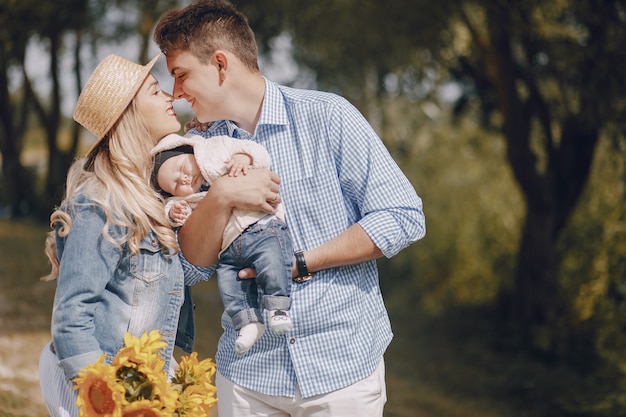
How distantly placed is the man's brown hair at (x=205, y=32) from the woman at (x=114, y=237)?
0.17 m

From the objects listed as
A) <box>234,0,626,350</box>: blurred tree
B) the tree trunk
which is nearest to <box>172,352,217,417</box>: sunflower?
<box>234,0,626,350</box>: blurred tree

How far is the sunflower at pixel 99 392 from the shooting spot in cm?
204

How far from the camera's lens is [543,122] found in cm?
878

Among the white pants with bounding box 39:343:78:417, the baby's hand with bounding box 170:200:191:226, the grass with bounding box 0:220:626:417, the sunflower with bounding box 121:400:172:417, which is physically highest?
the baby's hand with bounding box 170:200:191:226

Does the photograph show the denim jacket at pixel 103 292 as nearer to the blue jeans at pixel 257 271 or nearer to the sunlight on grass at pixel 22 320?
the blue jeans at pixel 257 271

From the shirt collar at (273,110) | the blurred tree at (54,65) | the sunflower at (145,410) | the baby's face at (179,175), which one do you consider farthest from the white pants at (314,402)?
the blurred tree at (54,65)

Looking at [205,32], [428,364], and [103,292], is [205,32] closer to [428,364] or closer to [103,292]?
[103,292]

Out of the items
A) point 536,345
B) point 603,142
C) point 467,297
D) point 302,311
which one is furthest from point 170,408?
point 603,142

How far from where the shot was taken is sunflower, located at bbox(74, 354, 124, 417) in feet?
6.70

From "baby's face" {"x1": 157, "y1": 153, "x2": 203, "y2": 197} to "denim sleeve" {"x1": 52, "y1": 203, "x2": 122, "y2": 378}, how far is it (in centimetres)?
35

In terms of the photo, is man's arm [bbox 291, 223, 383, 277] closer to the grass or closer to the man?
the man

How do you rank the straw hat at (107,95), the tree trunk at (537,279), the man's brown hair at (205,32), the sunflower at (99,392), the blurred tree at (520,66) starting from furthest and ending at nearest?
the tree trunk at (537,279) < the blurred tree at (520,66) < the man's brown hair at (205,32) < the straw hat at (107,95) < the sunflower at (99,392)

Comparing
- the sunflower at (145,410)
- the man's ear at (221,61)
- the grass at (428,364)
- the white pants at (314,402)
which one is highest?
the man's ear at (221,61)

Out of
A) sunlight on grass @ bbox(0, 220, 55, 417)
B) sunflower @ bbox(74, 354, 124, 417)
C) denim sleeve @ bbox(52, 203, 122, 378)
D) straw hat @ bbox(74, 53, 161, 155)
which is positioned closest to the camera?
sunflower @ bbox(74, 354, 124, 417)
